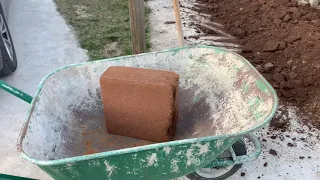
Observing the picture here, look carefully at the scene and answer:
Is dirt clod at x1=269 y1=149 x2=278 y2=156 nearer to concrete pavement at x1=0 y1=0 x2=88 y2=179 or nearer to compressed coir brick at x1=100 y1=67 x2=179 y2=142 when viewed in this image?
compressed coir brick at x1=100 y1=67 x2=179 y2=142

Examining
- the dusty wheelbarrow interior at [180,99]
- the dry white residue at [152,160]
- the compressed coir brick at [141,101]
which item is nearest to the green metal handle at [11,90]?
the dusty wheelbarrow interior at [180,99]

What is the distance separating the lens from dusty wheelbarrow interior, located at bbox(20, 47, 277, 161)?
6.59 ft

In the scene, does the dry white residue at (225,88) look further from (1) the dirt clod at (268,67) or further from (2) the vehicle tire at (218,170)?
(1) the dirt clod at (268,67)

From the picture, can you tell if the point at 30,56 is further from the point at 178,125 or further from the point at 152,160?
the point at 152,160

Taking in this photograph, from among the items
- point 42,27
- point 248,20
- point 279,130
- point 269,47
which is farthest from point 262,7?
point 42,27

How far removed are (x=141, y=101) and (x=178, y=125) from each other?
47 centimetres

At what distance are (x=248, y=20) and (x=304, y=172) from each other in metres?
2.51

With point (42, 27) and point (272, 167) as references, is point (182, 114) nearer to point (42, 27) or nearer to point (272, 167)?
point (272, 167)

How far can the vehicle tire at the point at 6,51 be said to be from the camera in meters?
3.28

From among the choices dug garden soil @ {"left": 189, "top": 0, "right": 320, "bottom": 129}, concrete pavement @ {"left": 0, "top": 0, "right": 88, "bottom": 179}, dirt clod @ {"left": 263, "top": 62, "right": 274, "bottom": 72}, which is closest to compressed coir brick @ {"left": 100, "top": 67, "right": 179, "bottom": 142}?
concrete pavement @ {"left": 0, "top": 0, "right": 88, "bottom": 179}

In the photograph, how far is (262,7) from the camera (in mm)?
4707

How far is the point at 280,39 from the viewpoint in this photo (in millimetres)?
3957

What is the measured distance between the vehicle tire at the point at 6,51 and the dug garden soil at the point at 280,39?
2341 millimetres

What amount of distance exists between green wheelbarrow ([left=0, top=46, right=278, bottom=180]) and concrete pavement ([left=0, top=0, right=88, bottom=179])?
669mm
